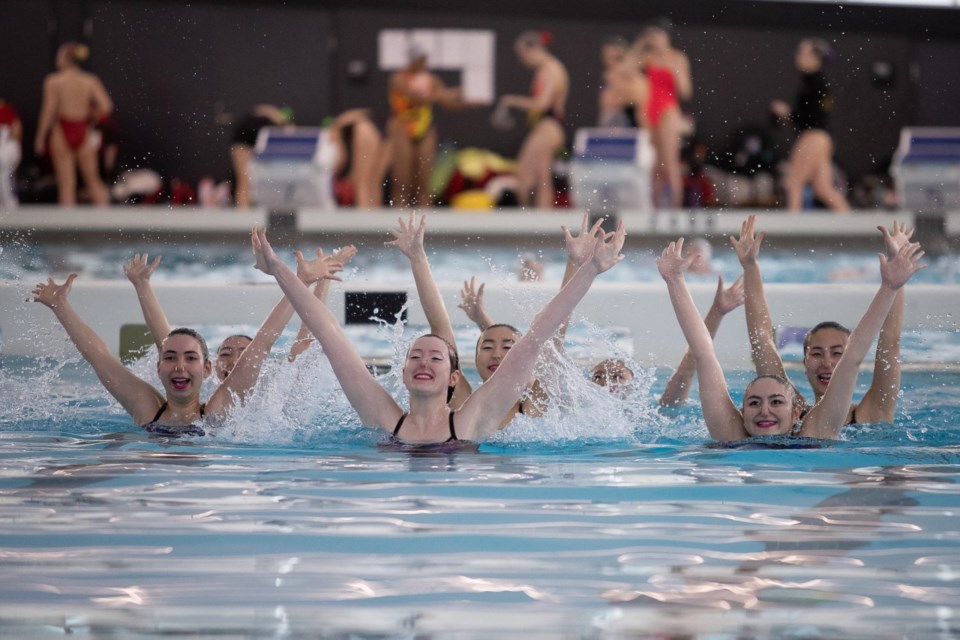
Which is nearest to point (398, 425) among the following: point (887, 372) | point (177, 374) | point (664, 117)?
point (177, 374)

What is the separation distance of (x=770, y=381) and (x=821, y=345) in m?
0.48

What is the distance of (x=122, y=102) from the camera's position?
1619cm

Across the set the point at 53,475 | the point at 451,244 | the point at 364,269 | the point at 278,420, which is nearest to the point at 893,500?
the point at 278,420

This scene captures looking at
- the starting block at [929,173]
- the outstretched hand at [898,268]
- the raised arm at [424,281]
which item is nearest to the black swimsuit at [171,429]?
the raised arm at [424,281]

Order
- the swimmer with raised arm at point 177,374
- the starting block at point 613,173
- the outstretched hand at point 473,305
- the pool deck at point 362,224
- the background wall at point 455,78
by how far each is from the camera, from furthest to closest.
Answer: the background wall at point 455,78 < the pool deck at point 362,224 < the starting block at point 613,173 < the outstretched hand at point 473,305 < the swimmer with raised arm at point 177,374

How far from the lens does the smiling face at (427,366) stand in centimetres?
402

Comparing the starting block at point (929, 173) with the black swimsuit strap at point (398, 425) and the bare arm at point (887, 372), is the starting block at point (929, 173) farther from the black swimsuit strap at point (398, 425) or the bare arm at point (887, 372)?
the black swimsuit strap at point (398, 425)

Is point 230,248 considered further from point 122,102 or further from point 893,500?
point 893,500

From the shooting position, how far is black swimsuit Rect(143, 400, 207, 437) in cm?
441

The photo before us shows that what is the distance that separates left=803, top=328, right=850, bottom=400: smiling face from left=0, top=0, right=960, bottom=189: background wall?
40.3 feet

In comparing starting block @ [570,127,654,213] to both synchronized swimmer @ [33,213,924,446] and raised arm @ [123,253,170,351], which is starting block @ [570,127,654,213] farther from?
raised arm @ [123,253,170,351]

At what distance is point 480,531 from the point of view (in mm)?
3135

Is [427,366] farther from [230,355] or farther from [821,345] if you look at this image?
[821,345]

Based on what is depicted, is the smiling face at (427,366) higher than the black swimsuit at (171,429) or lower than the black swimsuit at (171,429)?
higher
